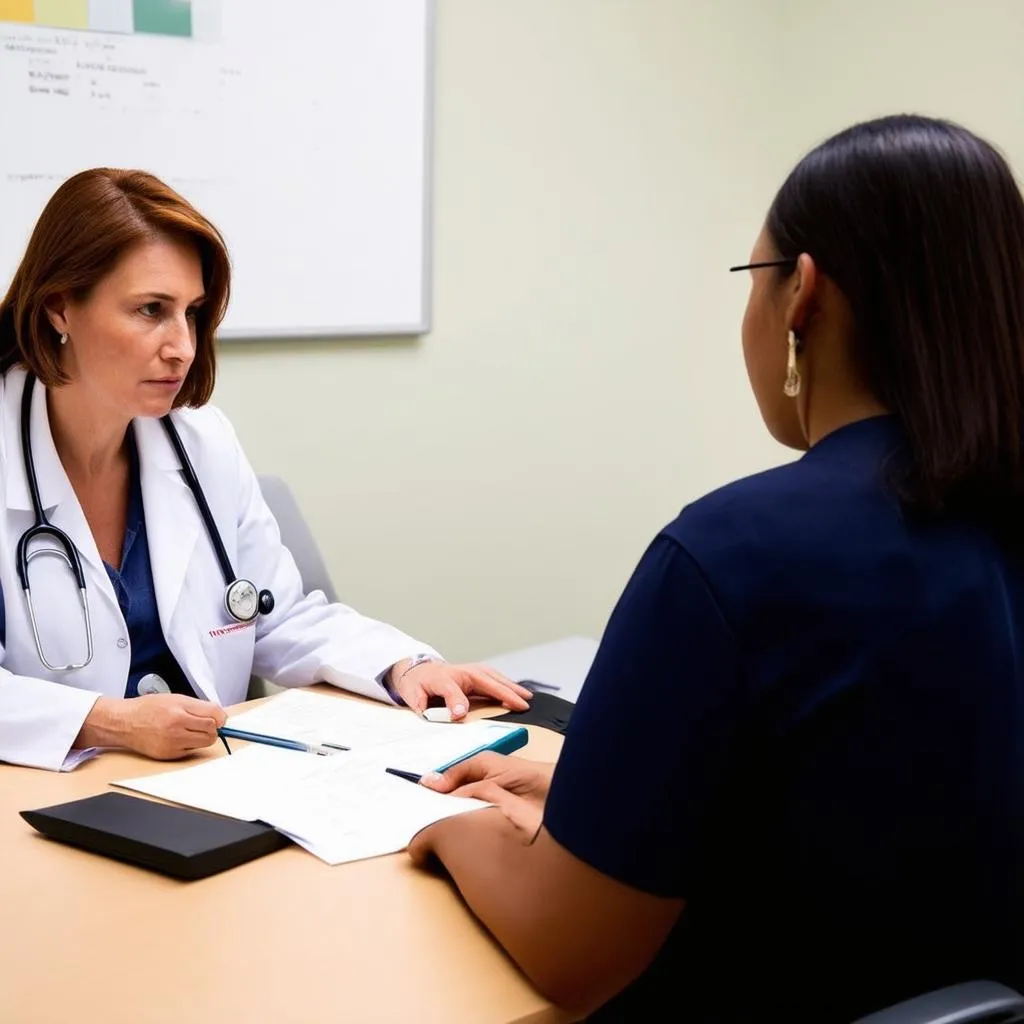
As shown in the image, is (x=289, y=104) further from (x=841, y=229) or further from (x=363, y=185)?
(x=841, y=229)

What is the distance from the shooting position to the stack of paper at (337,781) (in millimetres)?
1153

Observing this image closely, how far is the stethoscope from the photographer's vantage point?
5.08 ft

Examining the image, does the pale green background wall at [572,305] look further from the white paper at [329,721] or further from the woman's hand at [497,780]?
the woman's hand at [497,780]

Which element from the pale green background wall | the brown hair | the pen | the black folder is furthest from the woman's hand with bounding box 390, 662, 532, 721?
the pale green background wall

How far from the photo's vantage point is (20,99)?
2092mm

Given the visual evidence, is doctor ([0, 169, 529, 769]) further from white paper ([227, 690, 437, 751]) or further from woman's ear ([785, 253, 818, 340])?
woman's ear ([785, 253, 818, 340])

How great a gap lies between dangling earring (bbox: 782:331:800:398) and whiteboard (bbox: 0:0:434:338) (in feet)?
5.31

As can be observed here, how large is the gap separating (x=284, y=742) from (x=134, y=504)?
0.53 meters

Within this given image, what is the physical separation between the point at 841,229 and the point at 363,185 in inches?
70.7

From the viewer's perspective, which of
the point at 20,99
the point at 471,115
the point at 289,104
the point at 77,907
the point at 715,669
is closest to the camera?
the point at 715,669

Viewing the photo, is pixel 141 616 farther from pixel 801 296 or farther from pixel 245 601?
pixel 801 296

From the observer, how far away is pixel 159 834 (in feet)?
3.63

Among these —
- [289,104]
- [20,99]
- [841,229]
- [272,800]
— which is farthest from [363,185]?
[841,229]

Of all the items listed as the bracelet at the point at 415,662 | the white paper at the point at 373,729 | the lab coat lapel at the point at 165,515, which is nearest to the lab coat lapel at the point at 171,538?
the lab coat lapel at the point at 165,515
